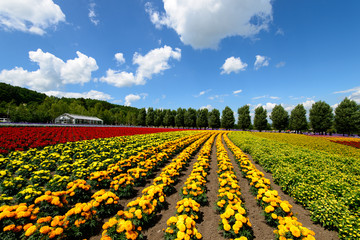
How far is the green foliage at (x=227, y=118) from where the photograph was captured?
66812 mm

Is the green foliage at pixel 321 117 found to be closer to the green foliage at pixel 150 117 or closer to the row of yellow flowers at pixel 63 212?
the row of yellow flowers at pixel 63 212

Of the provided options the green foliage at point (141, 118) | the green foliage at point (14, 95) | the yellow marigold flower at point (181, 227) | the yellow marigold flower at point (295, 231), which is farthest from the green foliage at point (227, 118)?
the green foliage at point (14, 95)

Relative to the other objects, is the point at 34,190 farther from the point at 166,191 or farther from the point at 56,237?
the point at 166,191

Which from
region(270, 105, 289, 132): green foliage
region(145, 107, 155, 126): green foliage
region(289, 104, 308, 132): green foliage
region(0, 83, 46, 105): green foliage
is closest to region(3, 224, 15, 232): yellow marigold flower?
region(270, 105, 289, 132): green foliage

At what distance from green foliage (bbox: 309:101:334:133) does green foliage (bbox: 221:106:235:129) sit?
29334mm

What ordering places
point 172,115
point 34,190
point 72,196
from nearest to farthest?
point 34,190 → point 72,196 → point 172,115

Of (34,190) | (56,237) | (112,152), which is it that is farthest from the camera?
(112,152)

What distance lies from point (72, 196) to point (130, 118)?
9836 centimetres

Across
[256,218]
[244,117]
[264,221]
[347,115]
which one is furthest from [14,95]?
[347,115]

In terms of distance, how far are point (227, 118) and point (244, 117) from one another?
774cm

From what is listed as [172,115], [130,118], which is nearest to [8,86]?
[130,118]

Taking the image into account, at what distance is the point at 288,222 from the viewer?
3.54 meters

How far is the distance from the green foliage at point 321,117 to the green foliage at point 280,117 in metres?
8.62

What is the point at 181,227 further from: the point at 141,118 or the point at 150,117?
the point at 141,118
